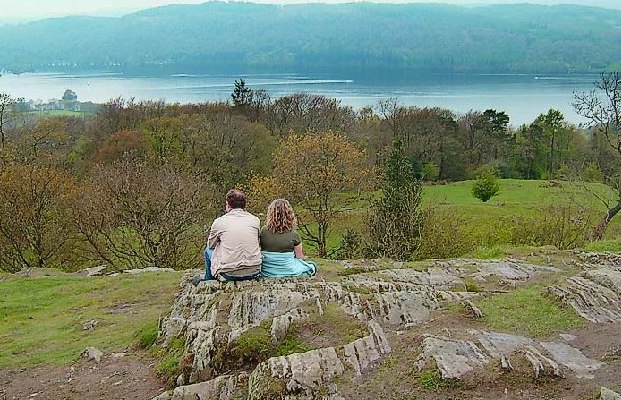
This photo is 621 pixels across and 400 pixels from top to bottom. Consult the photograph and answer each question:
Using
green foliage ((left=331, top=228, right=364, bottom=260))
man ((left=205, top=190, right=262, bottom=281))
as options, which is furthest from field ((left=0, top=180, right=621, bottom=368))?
green foliage ((left=331, top=228, right=364, bottom=260))

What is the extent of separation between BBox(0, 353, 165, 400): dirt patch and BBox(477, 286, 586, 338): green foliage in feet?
18.3

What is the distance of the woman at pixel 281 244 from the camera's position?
1209cm

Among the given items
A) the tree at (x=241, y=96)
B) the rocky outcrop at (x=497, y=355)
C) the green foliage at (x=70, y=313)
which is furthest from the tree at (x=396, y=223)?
the tree at (x=241, y=96)

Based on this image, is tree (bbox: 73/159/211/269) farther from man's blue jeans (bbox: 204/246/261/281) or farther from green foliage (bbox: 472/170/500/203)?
green foliage (bbox: 472/170/500/203)

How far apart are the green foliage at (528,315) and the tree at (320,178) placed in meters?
27.5

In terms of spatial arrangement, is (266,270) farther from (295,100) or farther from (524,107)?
(524,107)

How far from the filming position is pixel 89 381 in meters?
10.9

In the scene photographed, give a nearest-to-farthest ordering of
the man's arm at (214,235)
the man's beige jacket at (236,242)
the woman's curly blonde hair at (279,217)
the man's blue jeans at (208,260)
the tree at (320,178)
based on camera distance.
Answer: the man's beige jacket at (236,242), the man's arm at (214,235), the woman's curly blonde hair at (279,217), the man's blue jeans at (208,260), the tree at (320,178)

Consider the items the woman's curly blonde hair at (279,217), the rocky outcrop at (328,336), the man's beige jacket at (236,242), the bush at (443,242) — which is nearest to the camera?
the rocky outcrop at (328,336)

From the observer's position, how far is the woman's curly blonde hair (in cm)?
1205

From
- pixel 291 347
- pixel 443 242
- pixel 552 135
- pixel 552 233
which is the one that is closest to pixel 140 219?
pixel 443 242

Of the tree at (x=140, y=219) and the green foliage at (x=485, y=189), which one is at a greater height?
the tree at (x=140, y=219)

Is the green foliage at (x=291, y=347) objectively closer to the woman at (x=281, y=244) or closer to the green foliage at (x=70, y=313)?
the woman at (x=281, y=244)

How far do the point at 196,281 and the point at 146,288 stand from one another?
6.23m
